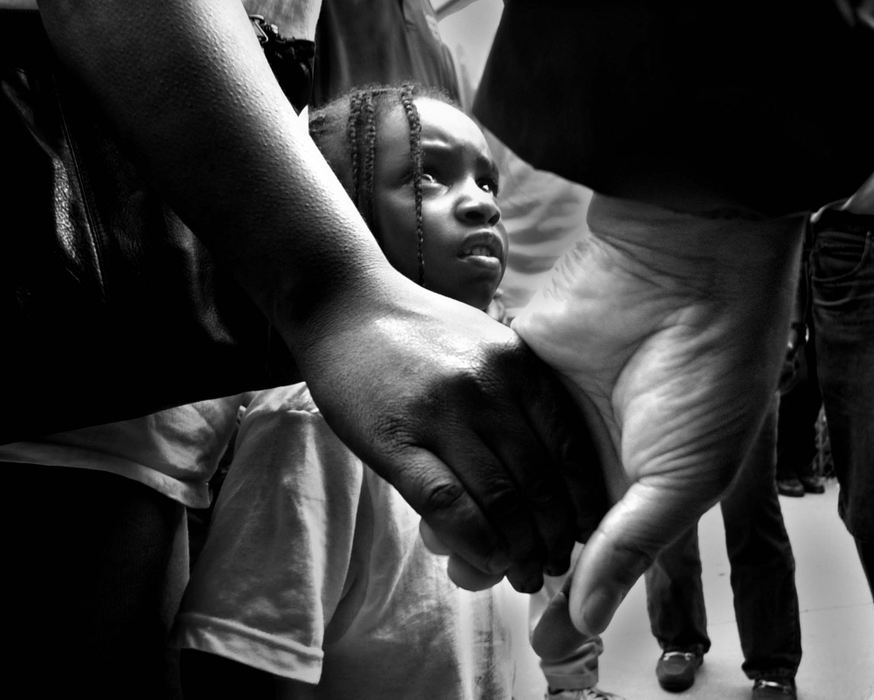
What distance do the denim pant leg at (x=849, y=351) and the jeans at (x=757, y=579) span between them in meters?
0.31

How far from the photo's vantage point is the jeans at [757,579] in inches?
79.4

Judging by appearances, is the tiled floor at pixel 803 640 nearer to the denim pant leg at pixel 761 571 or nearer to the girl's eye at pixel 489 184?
the denim pant leg at pixel 761 571

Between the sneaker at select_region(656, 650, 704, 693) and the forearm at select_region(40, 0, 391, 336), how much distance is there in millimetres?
1746

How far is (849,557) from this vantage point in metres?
3.02

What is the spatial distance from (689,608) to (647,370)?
1.76 meters

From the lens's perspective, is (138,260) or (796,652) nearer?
(138,260)

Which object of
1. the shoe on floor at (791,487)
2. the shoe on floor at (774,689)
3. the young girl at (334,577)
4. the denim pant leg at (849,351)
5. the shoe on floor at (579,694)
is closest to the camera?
the young girl at (334,577)

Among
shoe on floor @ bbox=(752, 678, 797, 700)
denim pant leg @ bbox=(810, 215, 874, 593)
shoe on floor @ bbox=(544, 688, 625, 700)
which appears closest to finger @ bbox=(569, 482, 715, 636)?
denim pant leg @ bbox=(810, 215, 874, 593)

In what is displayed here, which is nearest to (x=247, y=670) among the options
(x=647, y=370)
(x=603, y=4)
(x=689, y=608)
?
(x=647, y=370)

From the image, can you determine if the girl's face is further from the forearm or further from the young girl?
the forearm

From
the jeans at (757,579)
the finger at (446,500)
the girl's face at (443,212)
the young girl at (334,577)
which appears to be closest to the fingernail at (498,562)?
the finger at (446,500)

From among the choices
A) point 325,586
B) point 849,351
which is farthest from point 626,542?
point 849,351

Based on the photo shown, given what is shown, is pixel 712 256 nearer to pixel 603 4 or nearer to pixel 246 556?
pixel 603 4

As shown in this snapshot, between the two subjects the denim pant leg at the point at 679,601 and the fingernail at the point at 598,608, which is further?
the denim pant leg at the point at 679,601
